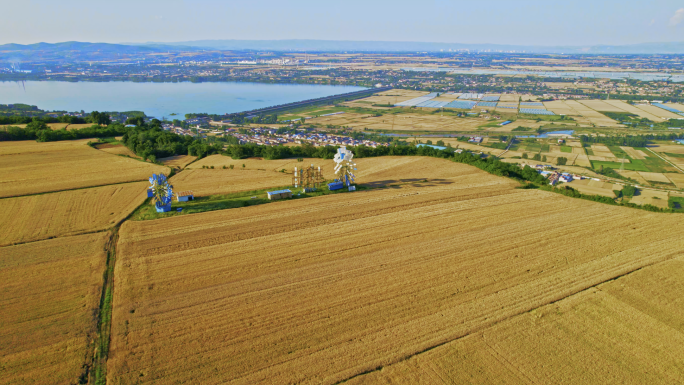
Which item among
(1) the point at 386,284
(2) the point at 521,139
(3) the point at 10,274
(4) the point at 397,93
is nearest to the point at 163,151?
(3) the point at 10,274

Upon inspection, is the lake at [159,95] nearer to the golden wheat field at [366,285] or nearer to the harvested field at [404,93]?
the harvested field at [404,93]

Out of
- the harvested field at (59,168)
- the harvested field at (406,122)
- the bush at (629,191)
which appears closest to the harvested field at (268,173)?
the harvested field at (59,168)

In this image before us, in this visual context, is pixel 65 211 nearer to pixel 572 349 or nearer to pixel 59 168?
pixel 59 168

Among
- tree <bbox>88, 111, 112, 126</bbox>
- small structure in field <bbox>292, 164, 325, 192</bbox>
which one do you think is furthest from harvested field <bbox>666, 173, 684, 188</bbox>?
tree <bbox>88, 111, 112, 126</bbox>

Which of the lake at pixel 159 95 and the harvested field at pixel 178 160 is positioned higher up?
the harvested field at pixel 178 160

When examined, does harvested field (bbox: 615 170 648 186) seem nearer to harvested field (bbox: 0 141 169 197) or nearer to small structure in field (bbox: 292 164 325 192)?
small structure in field (bbox: 292 164 325 192)

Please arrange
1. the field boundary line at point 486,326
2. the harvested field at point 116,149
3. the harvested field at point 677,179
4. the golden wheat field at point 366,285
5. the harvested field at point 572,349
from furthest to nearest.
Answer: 1. the harvested field at point 116,149
2. the harvested field at point 677,179
3. the golden wheat field at point 366,285
4. the field boundary line at point 486,326
5. the harvested field at point 572,349
